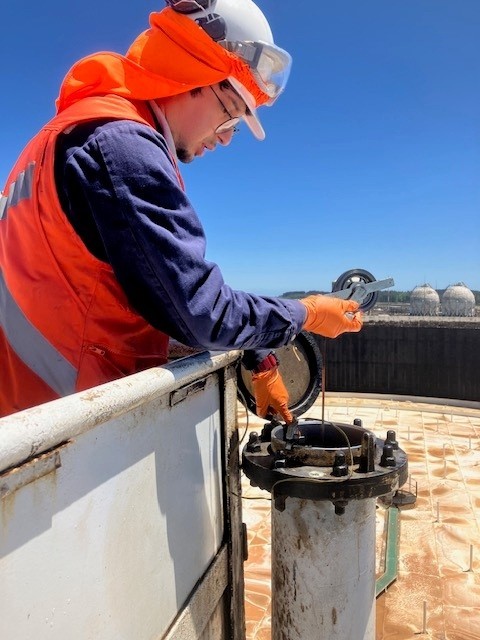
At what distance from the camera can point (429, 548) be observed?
3.74 meters

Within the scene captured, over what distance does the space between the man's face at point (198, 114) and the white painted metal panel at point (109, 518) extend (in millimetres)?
744

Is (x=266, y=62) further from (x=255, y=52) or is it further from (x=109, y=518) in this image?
(x=109, y=518)

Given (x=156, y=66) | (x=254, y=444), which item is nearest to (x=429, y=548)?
(x=254, y=444)

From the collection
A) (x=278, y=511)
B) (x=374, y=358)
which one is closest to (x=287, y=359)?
(x=278, y=511)

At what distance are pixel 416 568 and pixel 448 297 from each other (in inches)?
767

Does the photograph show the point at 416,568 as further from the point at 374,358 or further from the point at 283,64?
the point at 374,358

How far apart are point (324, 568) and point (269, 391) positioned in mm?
719

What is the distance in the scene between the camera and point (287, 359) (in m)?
2.61

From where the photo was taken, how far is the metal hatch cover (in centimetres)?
252

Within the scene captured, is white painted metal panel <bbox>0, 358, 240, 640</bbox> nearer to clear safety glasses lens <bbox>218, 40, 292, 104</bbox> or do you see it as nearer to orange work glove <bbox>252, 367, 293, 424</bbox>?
orange work glove <bbox>252, 367, 293, 424</bbox>

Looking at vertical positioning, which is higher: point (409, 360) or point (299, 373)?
point (299, 373)

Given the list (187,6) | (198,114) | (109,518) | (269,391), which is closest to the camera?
(109,518)

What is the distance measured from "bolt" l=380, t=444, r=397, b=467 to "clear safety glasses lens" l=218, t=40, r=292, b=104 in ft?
4.17

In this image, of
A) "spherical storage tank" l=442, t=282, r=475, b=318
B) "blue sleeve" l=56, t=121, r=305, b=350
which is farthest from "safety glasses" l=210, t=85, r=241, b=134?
"spherical storage tank" l=442, t=282, r=475, b=318
